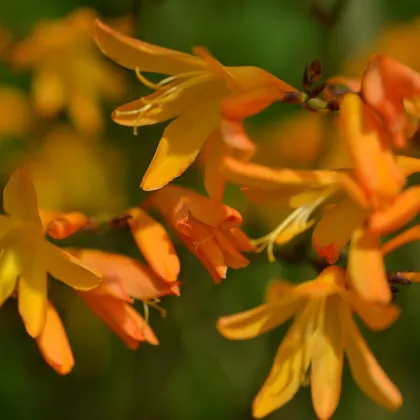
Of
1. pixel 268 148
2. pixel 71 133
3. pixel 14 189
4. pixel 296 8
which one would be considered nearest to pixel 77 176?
pixel 71 133

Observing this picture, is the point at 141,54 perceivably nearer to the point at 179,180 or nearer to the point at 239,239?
the point at 239,239

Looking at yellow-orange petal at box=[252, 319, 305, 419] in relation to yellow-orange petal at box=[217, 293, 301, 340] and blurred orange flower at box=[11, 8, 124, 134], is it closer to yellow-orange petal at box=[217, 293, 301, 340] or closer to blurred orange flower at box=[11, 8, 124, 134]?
yellow-orange petal at box=[217, 293, 301, 340]

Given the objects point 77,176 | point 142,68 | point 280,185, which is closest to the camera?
point 280,185

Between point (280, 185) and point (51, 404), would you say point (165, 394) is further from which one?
point (280, 185)

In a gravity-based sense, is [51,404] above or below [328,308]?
below

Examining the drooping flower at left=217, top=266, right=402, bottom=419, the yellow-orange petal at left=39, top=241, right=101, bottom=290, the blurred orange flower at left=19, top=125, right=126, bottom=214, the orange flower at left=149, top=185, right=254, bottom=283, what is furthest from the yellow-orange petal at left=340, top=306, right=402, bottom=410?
the blurred orange flower at left=19, top=125, right=126, bottom=214

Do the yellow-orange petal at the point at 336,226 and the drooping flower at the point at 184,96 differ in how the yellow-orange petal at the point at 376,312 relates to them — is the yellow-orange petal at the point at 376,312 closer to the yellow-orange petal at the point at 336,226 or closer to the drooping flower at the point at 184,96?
the yellow-orange petal at the point at 336,226
